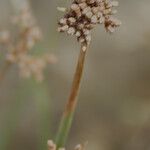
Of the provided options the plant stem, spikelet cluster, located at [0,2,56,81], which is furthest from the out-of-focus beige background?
the plant stem

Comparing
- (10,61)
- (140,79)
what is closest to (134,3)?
(140,79)

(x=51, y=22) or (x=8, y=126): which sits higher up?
(x=51, y=22)

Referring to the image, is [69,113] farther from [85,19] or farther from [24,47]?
[24,47]

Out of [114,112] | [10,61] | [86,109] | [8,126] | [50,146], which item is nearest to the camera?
[50,146]

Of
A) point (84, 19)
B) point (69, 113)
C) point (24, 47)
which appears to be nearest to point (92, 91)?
point (24, 47)

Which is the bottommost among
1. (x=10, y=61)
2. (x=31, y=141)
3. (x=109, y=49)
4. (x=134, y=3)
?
(x=31, y=141)

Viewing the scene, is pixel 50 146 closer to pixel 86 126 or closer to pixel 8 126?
pixel 8 126
